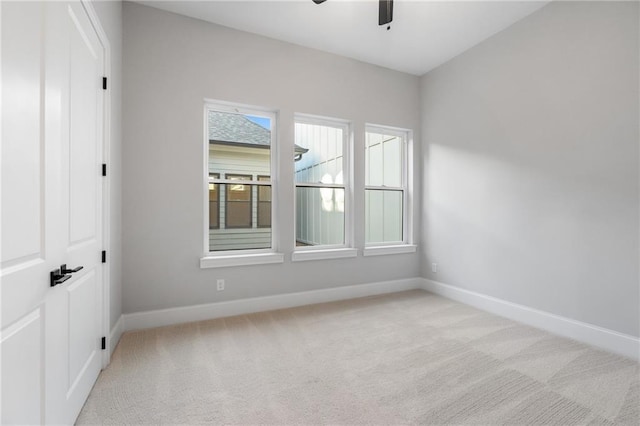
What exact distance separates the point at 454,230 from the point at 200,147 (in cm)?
320

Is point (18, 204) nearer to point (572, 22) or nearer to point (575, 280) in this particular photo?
point (575, 280)

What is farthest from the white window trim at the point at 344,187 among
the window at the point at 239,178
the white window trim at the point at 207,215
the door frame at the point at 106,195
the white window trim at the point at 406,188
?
the door frame at the point at 106,195

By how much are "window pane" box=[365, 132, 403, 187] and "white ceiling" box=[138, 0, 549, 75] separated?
1.09 meters

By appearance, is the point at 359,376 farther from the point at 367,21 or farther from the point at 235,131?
the point at 367,21

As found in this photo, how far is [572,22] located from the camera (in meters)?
2.76

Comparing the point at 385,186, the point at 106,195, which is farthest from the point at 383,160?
the point at 106,195

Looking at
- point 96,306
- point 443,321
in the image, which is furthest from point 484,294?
point 96,306

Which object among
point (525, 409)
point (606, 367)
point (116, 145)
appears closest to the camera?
point (525, 409)

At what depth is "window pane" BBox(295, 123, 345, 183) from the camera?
3715 millimetres

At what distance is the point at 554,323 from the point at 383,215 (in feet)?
7.24

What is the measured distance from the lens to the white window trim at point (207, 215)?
10.4ft

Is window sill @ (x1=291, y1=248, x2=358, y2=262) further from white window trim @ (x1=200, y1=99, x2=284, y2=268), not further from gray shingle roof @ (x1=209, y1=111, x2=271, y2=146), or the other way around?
gray shingle roof @ (x1=209, y1=111, x2=271, y2=146)

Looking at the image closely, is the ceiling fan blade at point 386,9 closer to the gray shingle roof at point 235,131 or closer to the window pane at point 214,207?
the gray shingle roof at point 235,131

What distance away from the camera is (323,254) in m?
3.70
